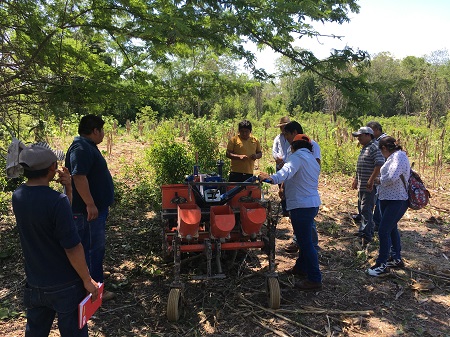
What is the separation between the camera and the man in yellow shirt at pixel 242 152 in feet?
19.0

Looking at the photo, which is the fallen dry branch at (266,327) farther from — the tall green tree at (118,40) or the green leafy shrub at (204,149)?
the green leafy shrub at (204,149)

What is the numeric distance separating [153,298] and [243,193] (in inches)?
61.2

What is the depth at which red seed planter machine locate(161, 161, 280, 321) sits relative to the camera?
3.56m

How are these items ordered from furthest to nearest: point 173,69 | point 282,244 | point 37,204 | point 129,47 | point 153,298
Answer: point 173,69, point 282,244, point 129,47, point 153,298, point 37,204

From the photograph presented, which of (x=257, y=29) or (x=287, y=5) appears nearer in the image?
(x=287, y=5)

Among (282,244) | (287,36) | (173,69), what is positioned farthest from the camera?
(173,69)

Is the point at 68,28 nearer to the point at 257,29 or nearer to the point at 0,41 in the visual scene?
the point at 0,41

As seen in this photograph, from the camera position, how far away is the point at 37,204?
2.10m

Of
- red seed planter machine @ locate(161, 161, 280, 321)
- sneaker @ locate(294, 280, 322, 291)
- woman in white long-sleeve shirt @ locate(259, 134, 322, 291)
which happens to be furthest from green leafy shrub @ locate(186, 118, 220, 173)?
sneaker @ locate(294, 280, 322, 291)

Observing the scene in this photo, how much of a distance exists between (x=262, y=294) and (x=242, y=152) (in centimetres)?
242

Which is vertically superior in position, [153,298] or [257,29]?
[257,29]

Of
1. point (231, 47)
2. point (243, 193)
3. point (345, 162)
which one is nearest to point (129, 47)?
point (231, 47)

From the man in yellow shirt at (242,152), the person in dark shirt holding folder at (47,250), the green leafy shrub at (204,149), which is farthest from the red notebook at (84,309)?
the green leafy shrub at (204,149)

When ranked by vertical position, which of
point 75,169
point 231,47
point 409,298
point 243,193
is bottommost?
point 409,298
